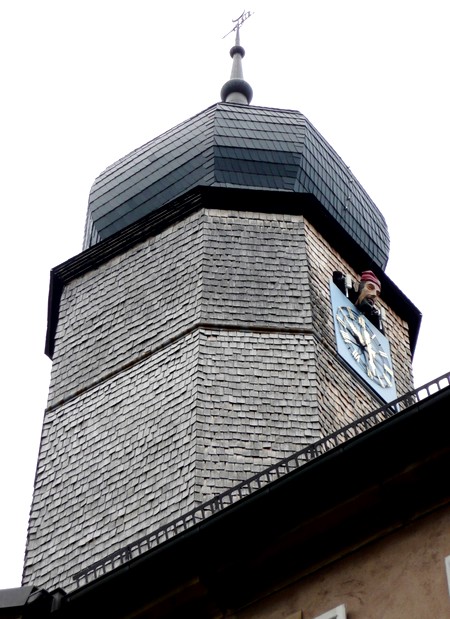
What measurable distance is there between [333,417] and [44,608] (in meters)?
7.90

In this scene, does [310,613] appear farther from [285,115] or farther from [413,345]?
[285,115]

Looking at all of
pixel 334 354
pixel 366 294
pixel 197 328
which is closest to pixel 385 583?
pixel 197 328

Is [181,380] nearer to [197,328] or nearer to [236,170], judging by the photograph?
[197,328]

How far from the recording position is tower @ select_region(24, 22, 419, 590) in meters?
16.3

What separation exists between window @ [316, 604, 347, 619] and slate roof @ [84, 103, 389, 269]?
41.0ft

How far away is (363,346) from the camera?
62.0 ft

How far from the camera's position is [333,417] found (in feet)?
56.0

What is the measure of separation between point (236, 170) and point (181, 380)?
473cm

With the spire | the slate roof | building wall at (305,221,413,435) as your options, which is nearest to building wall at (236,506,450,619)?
building wall at (305,221,413,435)

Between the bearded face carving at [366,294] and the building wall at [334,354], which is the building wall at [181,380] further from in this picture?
the bearded face carving at [366,294]

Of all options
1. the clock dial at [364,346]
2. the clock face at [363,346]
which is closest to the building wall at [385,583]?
the clock face at [363,346]

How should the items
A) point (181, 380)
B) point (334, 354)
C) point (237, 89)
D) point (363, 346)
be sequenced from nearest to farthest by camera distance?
point (181, 380), point (334, 354), point (363, 346), point (237, 89)

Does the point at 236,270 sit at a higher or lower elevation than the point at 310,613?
higher

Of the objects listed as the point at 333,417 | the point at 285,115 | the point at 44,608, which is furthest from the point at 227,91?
the point at 44,608
